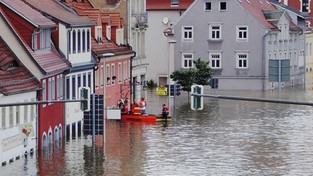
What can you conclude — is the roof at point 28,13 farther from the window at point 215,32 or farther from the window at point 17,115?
the window at point 215,32

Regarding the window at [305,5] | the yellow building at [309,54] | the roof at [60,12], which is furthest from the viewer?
the window at [305,5]

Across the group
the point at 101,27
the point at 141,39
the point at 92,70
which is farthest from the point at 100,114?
the point at 141,39

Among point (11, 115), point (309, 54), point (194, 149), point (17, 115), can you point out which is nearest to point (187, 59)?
point (309, 54)

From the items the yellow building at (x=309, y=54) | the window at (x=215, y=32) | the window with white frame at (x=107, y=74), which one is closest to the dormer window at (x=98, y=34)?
the window with white frame at (x=107, y=74)

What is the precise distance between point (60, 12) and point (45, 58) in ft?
26.1

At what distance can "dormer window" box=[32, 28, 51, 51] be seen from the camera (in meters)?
55.4

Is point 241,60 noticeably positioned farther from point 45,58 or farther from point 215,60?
point 45,58

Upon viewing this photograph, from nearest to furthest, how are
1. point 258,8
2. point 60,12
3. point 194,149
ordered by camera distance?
point 194,149 → point 60,12 → point 258,8

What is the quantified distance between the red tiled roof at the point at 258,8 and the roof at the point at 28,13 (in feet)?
156

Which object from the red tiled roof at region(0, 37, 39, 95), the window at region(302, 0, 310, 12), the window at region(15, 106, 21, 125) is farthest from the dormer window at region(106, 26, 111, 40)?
the window at region(302, 0, 310, 12)

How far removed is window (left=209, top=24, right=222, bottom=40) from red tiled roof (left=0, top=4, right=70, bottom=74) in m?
44.3

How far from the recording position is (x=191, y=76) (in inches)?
3617

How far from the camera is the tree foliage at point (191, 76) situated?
91562 mm

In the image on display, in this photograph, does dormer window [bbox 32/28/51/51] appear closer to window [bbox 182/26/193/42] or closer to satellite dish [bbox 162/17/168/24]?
window [bbox 182/26/193/42]
